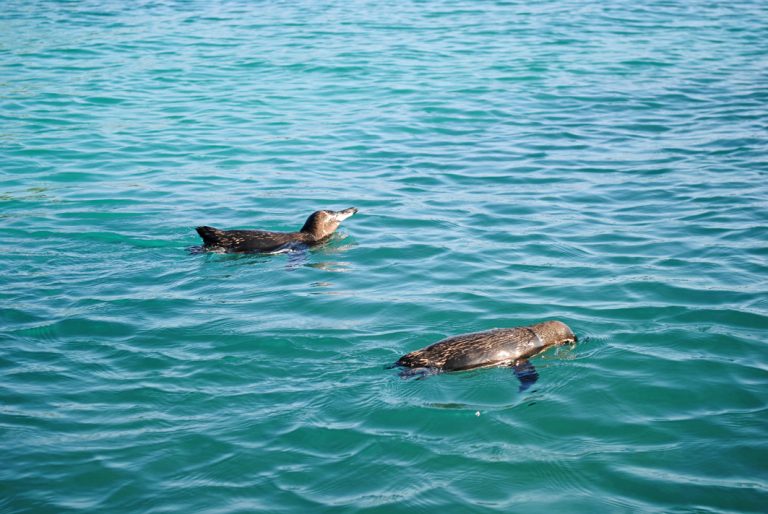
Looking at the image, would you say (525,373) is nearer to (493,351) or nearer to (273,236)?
(493,351)

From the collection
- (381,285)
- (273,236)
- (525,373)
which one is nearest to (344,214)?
(273,236)

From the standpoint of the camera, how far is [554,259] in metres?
11.6

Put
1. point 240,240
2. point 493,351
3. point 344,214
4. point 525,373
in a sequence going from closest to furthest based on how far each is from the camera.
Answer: point 525,373 → point 493,351 → point 240,240 → point 344,214

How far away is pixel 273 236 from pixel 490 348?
4313mm

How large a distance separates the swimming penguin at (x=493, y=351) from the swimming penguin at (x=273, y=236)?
12.9 feet

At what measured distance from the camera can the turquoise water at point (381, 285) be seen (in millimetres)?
7082

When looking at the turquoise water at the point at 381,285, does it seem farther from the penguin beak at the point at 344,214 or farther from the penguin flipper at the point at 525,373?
the penguin beak at the point at 344,214

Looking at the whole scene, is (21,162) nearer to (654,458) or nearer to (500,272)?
(500,272)

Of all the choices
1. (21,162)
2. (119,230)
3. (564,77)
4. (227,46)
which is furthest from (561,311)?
(227,46)

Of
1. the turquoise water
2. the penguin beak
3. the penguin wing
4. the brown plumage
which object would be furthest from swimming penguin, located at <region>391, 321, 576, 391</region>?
the penguin beak

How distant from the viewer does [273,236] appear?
39.5 ft

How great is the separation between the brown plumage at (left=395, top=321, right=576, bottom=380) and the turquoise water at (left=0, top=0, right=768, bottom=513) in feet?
0.55

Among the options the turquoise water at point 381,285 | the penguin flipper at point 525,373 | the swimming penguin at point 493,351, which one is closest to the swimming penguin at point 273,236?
the turquoise water at point 381,285

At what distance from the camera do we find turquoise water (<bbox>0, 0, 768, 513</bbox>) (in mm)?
7082
